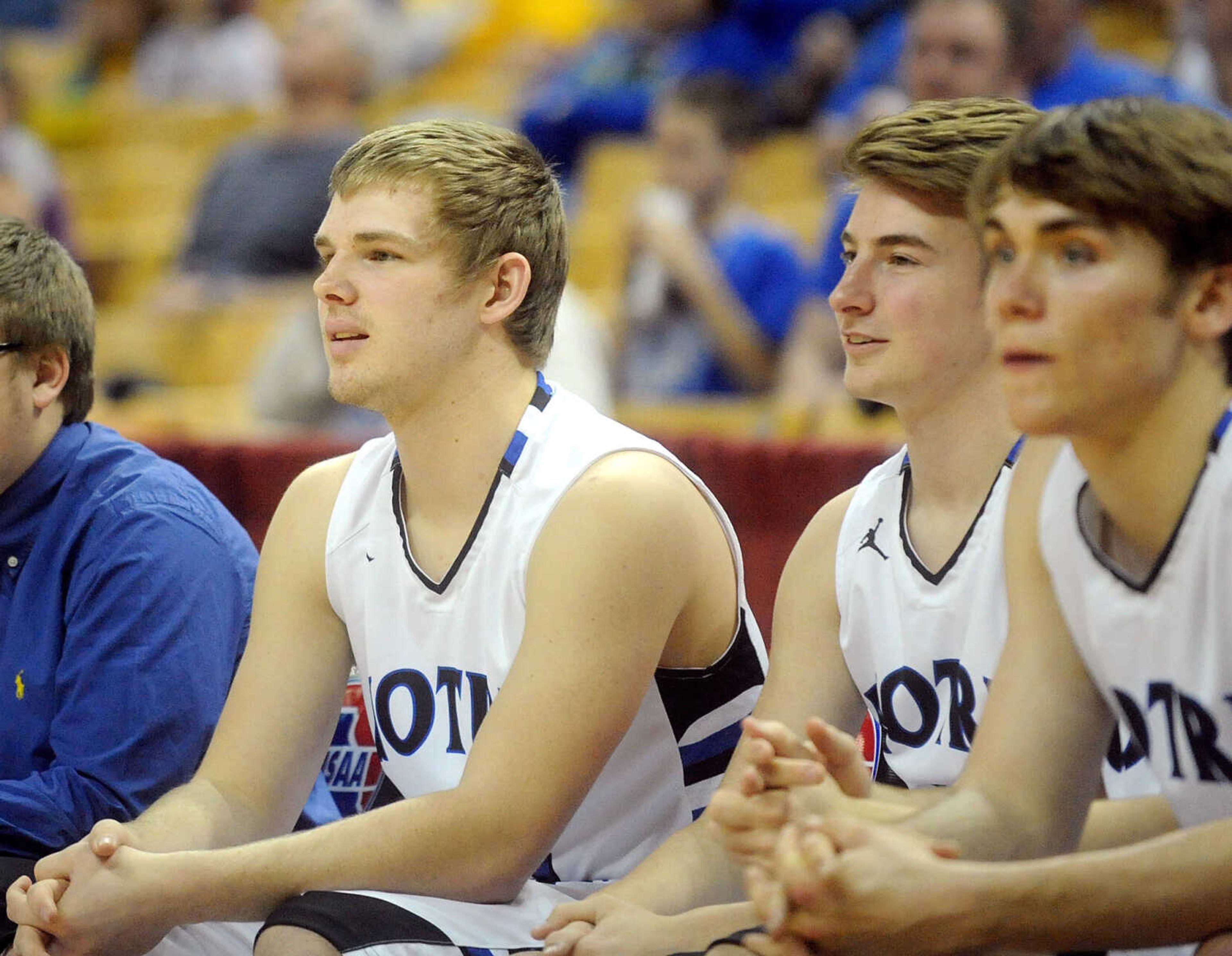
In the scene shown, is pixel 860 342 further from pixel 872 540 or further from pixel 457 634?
pixel 457 634

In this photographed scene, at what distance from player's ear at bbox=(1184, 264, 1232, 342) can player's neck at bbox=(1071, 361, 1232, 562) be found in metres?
0.05

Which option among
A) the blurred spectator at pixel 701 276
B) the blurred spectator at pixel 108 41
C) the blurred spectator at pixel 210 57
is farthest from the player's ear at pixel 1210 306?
the blurred spectator at pixel 108 41

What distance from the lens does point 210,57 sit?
996 cm

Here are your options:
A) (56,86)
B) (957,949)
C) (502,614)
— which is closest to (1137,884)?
(957,949)

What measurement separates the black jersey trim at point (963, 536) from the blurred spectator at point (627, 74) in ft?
17.0

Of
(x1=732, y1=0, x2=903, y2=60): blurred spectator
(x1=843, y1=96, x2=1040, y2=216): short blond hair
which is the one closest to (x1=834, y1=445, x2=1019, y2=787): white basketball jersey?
(x1=843, y1=96, x2=1040, y2=216): short blond hair

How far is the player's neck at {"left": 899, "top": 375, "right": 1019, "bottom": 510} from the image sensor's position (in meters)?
2.59

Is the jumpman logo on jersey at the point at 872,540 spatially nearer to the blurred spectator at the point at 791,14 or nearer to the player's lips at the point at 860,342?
the player's lips at the point at 860,342

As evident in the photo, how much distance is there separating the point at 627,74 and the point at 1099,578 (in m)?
6.26

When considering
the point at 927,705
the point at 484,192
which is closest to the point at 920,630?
the point at 927,705

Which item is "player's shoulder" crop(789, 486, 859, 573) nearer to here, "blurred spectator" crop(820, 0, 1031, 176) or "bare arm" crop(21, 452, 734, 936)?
"bare arm" crop(21, 452, 734, 936)

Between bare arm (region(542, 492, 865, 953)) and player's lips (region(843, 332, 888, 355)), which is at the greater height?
player's lips (region(843, 332, 888, 355))

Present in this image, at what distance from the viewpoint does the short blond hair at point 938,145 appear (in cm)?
256

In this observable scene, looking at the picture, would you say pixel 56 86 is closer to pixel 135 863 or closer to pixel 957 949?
pixel 135 863
